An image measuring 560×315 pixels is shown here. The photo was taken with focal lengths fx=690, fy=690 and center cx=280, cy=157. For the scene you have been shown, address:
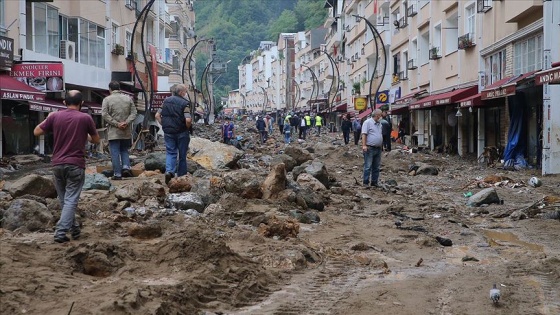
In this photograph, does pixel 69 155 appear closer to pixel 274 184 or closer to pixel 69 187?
pixel 69 187

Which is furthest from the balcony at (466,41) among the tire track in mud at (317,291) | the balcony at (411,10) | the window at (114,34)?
the tire track in mud at (317,291)

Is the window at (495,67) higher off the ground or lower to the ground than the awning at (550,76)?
higher

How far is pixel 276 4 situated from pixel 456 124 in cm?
14302

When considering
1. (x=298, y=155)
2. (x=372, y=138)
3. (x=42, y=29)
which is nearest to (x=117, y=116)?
(x=372, y=138)

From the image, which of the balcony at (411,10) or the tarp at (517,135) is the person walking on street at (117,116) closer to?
the tarp at (517,135)

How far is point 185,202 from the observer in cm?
975

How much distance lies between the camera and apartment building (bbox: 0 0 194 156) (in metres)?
22.5

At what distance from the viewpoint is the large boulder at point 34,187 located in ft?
30.6

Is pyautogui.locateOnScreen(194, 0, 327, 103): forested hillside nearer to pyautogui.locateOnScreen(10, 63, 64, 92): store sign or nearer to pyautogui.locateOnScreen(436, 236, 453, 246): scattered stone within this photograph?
pyautogui.locateOnScreen(10, 63, 64, 92): store sign

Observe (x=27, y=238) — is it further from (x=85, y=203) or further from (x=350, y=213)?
(x=350, y=213)

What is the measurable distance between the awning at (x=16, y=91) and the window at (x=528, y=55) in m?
14.9

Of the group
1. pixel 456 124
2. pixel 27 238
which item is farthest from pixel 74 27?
pixel 27 238

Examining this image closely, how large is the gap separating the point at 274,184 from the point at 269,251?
3807mm

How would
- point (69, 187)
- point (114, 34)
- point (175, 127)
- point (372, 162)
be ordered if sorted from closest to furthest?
point (69, 187), point (175, 127), point (372, 162), point (114, 34)
